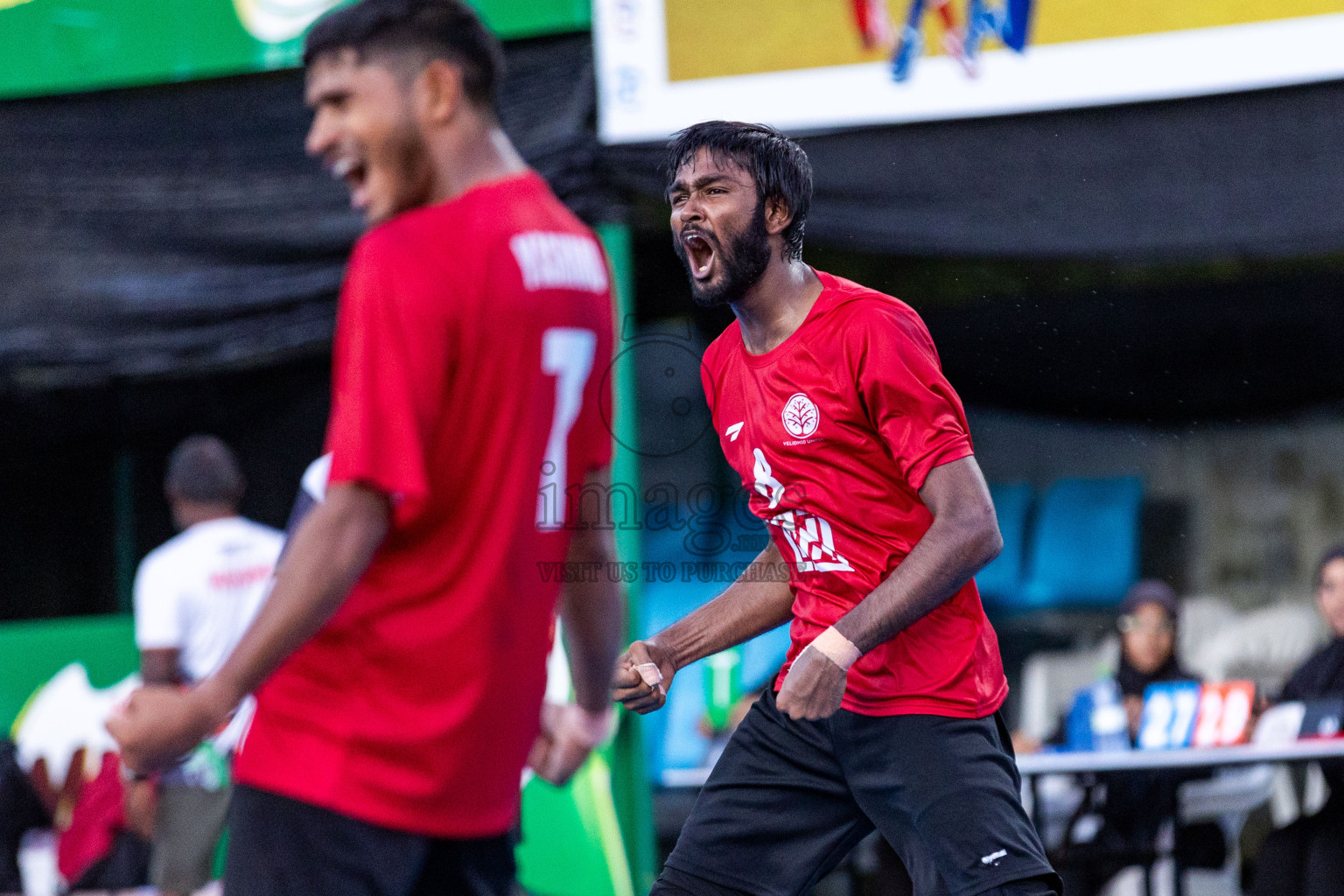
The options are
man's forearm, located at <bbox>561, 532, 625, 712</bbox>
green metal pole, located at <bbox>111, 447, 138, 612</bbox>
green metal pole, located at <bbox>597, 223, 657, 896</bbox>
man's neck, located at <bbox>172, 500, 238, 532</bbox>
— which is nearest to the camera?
man's forearm, located at <bbox>561, 532, 625, 712</bbox>

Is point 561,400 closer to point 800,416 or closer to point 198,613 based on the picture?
point 800,416

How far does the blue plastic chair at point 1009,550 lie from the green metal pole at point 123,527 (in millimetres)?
4471

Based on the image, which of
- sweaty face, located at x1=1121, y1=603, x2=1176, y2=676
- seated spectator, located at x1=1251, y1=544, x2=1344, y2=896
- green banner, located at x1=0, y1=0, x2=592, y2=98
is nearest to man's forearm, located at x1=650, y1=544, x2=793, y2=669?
seated spectator, located at x1=1251, y1=544, x2=1344, y2=896

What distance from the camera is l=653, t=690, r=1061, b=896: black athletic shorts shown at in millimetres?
2930

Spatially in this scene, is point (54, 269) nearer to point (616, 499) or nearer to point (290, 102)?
point (290, 102)

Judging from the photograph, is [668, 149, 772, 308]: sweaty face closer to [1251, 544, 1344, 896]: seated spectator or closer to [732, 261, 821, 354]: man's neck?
[732, 261, 821, 354]: man's neck

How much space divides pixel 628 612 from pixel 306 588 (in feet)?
14.3

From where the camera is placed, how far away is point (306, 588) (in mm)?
2008

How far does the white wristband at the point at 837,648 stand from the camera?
2.80 metres

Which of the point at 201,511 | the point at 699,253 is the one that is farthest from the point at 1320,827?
the point at 201,511

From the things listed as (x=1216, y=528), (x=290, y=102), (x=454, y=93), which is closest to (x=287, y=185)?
(x=290, y=102)

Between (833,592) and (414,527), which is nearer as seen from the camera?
(414,527)

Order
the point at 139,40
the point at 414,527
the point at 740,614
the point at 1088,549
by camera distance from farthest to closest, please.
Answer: the point at 1088,549, the point at 139,40, the point at 740,614, the point at 414,527

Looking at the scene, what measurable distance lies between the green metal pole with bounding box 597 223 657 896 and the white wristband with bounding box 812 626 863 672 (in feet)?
11.3
